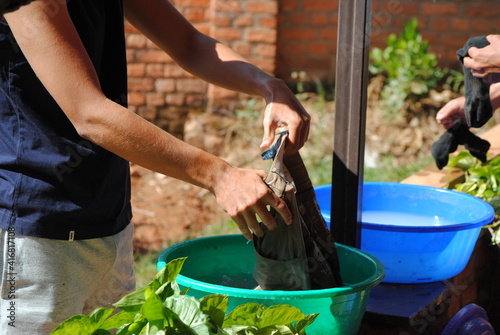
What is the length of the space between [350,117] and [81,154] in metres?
0.76

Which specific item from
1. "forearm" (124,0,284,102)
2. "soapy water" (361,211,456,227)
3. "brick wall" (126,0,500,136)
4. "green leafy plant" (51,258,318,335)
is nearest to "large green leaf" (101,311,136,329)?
"green leafy plant" (51,258,318,335)

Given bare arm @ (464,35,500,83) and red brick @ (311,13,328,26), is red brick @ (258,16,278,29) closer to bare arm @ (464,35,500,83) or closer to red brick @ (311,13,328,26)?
red brick @ (311,13,328,26)

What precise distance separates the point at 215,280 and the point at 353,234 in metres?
0.43

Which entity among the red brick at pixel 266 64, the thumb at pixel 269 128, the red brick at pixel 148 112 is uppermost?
the thumb at pixel 269 128

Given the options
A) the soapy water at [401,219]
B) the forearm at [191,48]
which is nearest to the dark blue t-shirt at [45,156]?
the forearm at [191,48]

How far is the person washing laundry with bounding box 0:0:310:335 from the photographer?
50.4 inches

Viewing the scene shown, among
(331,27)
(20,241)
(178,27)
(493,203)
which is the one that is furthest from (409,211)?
(331,27)

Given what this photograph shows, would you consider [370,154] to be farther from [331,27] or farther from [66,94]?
[66,94]

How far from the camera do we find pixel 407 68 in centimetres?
527

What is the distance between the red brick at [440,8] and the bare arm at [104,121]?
4533mm

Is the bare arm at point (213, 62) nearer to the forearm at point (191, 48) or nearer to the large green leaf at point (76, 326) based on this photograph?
the forearm at point (191, 48)

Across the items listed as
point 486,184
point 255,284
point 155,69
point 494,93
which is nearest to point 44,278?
point 255,284

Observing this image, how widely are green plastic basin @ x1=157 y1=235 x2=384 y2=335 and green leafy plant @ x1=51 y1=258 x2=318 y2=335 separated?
0.10 meters

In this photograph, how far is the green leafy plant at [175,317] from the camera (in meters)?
1.14
